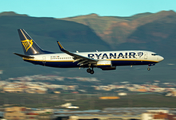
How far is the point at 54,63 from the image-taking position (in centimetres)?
7362

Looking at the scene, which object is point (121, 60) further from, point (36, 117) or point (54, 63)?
point (36, 117)

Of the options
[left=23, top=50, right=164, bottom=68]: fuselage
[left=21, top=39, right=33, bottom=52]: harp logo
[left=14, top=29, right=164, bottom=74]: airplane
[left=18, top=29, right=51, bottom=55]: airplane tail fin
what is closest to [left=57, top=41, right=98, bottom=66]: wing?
[left=14, top=29, right=164, bottom=74]: airplane

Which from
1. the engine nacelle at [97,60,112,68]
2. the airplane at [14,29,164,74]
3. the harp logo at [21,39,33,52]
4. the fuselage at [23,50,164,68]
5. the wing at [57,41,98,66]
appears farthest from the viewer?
the harp logo at [21,39,33,52]

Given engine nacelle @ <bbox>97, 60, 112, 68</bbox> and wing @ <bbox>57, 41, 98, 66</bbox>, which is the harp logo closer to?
wing @ <bbox>57, 41, 98, 66</bbox>

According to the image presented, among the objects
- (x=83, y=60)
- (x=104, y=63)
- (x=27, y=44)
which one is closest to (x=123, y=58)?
(x=104, y=63)

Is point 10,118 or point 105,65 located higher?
point 105,65

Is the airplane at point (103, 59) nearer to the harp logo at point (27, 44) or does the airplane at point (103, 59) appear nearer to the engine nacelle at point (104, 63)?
the engine nacelle at point (104, 63)

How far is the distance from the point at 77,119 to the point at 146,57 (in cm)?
4644

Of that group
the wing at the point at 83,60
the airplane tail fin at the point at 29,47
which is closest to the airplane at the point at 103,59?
the wing at the point at 83,60

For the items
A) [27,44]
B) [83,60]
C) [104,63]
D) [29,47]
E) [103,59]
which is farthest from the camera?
[27,44]

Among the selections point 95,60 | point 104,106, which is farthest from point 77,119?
point 104,106

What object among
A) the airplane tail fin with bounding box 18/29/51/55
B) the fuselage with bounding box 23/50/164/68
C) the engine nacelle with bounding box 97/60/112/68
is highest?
the airplane tail fin with bounding box 18/29/51/55

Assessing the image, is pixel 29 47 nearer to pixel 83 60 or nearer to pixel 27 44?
pixel 27 44

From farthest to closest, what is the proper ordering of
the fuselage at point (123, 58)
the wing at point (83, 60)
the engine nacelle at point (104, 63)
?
the fuselage at point (123, 58), the wing at point (83, 60), the engine nacelle at point (104, 63)
